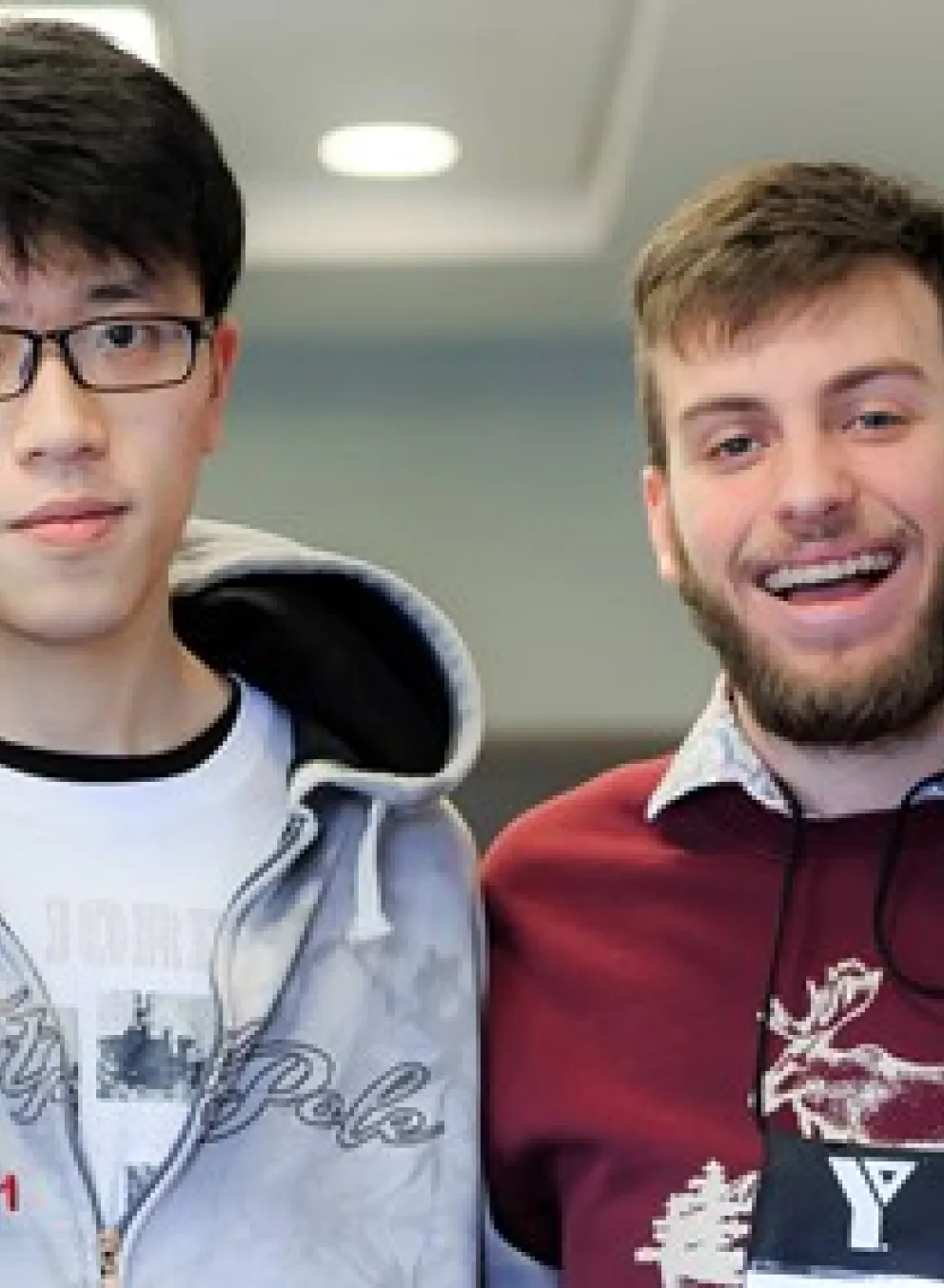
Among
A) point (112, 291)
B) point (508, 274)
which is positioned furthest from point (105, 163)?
point (508, 274)

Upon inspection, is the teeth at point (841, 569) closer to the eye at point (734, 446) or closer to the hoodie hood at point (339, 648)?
the eye at point (734, 446)

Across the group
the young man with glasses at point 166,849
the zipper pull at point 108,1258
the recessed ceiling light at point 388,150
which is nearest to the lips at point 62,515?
the young man with glasses at point 166,849

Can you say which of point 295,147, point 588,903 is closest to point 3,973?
point 588,903

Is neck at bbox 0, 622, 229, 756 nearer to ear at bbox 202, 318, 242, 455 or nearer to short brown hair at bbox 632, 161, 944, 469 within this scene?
ear at bbox 202, 318, 242, 455

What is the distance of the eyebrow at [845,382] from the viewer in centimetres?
154

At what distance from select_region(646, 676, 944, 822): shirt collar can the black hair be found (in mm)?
386

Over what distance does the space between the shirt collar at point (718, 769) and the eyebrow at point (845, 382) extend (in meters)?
0.19

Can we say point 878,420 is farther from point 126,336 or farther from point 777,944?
point 126,336

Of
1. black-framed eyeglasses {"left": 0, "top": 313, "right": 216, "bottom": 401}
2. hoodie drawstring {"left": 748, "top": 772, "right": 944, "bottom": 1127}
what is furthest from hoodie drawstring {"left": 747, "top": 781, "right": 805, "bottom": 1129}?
black-framed eyeglasses {"left": 0, "top": 313, "right": 216, "bottom": 401}

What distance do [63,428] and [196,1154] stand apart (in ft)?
1.23

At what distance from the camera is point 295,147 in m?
3.32

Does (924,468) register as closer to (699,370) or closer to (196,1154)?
(699,370)

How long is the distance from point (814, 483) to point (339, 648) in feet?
0.94

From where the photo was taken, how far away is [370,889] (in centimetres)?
144
